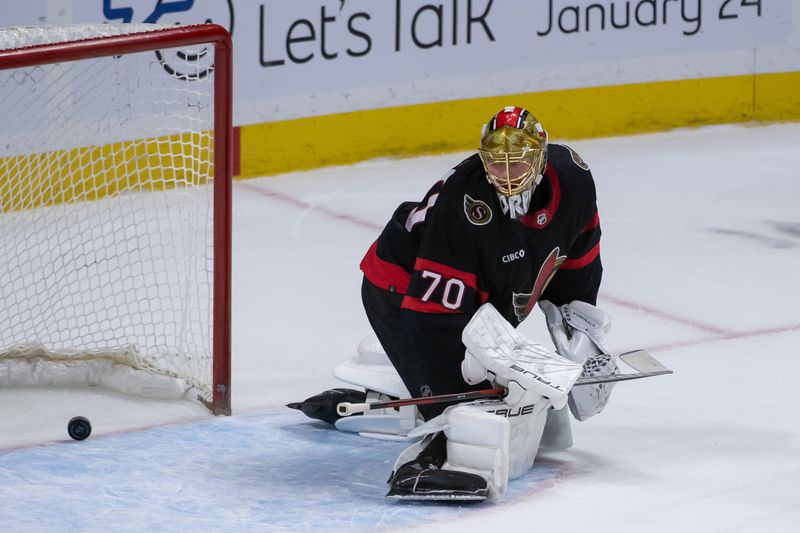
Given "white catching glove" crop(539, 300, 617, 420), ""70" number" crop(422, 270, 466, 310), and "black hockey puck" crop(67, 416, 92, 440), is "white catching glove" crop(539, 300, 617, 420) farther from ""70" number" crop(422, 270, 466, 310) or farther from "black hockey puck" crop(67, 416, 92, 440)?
"black hockey puck" crop(67, 416, 92, 440)

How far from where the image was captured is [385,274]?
3082 mm

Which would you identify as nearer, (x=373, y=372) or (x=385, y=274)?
(x=385, y=274)

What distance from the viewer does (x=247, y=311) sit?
4.32 metres

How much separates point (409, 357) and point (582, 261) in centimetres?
40

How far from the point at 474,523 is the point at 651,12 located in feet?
13.2

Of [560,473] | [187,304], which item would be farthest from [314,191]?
[560,473]

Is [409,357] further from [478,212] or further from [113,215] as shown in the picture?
[113,215]

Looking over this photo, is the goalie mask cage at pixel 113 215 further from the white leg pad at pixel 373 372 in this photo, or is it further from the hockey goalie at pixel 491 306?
the hockey goalie at pixel 491 306

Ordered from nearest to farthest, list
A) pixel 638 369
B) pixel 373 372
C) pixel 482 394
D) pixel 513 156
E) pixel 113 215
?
pixel 513 156, pixel 482 394, pixel 638 369, pixel 373 372, pixel 113 215

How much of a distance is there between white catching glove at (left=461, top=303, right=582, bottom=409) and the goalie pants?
51 millimetres

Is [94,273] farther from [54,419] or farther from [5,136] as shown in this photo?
[54,419]

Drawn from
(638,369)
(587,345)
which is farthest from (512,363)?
(638,369)

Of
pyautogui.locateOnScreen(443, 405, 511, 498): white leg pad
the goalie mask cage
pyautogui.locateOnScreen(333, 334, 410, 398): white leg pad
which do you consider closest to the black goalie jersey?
pyautogui.locateOnScreen(443, 405, 511, 498): white leg pad

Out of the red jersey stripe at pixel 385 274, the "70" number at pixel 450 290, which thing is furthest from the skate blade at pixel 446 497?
the red jersey stripe at pixel 385 274
